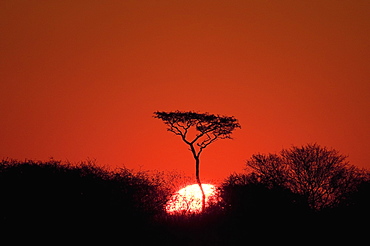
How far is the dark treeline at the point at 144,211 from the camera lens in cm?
2812

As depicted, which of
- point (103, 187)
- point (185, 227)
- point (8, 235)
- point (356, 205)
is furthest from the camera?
point (356, 205)

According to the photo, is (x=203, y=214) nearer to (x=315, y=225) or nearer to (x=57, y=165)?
(x=315, y=225)

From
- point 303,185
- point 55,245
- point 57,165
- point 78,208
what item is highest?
point 303,185

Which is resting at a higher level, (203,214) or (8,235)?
(203,214)

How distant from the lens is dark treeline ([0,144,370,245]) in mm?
28125

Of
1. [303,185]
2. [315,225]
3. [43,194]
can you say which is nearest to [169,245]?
[43,194]

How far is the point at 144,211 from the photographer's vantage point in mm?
32438

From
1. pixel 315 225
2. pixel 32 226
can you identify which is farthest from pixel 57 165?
pixel 315 225

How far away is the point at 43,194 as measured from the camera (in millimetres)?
28469

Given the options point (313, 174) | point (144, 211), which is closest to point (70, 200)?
point (144, 211)

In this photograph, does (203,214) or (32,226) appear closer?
(32,226)

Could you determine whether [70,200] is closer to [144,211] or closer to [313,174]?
[144,211]

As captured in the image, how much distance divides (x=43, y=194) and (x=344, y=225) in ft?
70.3

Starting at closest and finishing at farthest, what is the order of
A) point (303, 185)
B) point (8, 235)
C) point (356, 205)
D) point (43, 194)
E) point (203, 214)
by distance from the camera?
1. point (8, 235)
2. point (43, 194)
3. point (203, 214)
4. point (356, 205)
5. point (303, 185)
